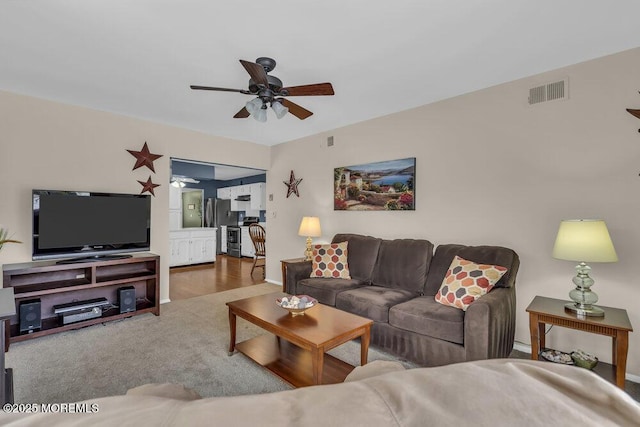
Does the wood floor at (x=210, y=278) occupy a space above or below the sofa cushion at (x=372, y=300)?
below

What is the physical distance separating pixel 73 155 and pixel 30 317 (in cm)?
179

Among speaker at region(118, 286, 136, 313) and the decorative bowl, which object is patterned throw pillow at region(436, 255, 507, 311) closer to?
the decorative bowl

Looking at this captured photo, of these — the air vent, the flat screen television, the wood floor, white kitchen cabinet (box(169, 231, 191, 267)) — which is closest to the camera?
the air vent

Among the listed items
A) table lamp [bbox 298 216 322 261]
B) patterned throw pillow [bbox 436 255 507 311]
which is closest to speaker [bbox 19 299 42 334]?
table lamp [bbox 298 216 322 261]

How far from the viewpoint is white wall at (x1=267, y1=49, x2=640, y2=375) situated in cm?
235

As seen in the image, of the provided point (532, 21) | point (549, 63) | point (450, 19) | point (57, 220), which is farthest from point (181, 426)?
point (57, 220)

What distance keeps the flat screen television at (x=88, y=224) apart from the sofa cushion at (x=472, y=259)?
11.3 ft

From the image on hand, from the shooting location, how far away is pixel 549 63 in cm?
255

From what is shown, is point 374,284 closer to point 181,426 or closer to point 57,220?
point 181,426

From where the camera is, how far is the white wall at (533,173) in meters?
2.35

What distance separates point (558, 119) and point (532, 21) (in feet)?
3.35

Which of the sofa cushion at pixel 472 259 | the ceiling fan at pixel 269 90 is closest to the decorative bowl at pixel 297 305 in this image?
the sofa cushion at pixel 472 259

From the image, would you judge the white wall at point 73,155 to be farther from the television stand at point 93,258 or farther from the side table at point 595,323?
the side table at point 595,323

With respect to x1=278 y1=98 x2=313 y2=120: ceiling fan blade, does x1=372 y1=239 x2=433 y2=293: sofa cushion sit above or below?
below
